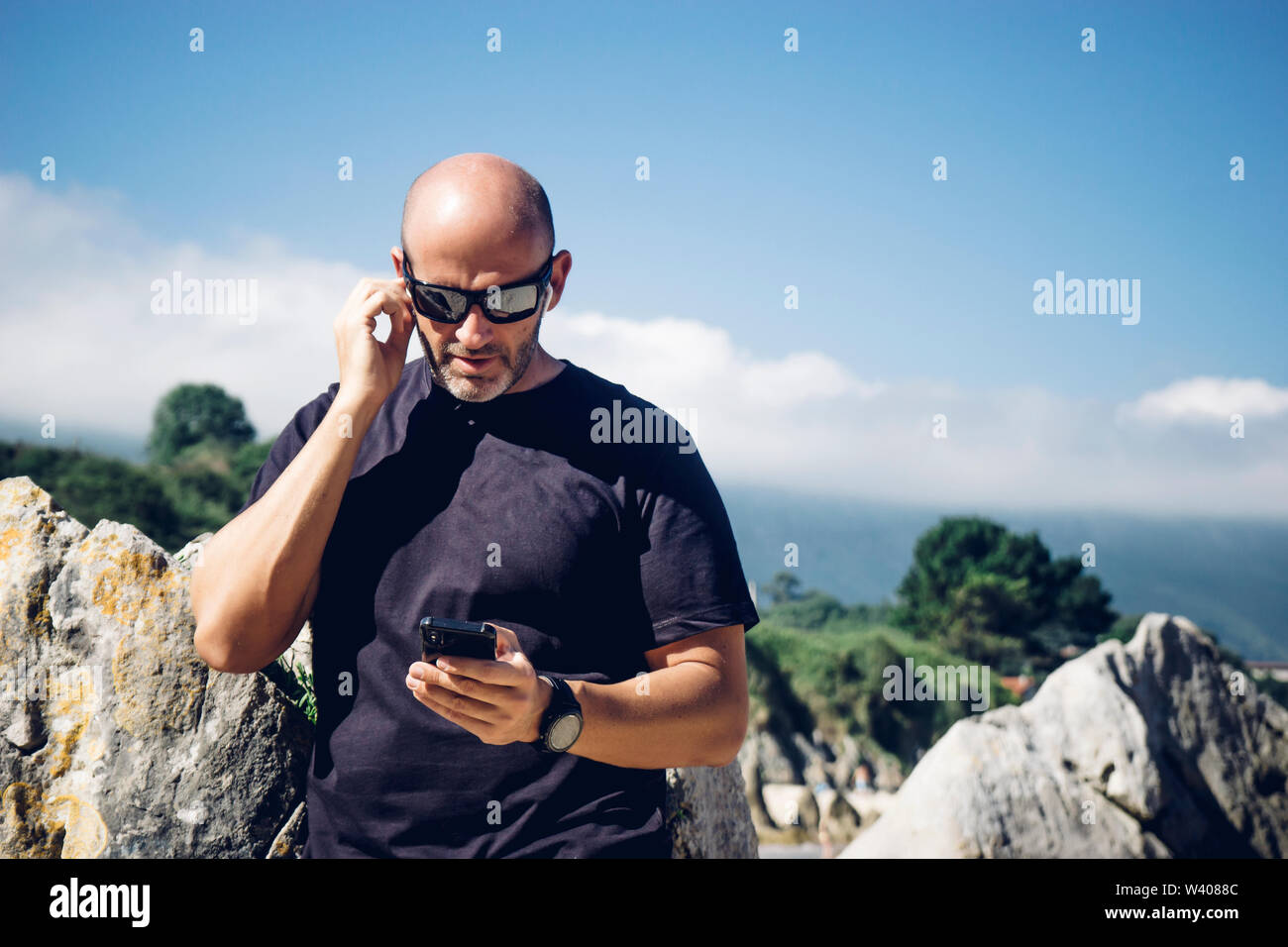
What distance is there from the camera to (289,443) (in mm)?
3146

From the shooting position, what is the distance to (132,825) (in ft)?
11.5

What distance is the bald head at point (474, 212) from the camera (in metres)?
3.00

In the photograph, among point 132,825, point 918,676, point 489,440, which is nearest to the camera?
point 489,440

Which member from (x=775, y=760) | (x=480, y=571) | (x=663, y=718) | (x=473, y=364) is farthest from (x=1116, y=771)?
(x=775, y=760)

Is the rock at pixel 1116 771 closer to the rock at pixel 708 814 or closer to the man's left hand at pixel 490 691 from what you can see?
the rock at pixel 708 814

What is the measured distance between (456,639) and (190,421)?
82.8m

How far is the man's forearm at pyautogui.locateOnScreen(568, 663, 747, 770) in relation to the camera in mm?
2879

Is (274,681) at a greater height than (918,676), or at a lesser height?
greater

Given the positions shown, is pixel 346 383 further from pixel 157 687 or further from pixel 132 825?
pixel 132 825

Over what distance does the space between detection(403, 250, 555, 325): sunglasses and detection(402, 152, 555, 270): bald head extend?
99 millimetres

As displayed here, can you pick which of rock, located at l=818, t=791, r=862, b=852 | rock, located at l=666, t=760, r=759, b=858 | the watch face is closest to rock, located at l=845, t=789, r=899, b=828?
rock, located at l=818, t=791, r=862, b=852
